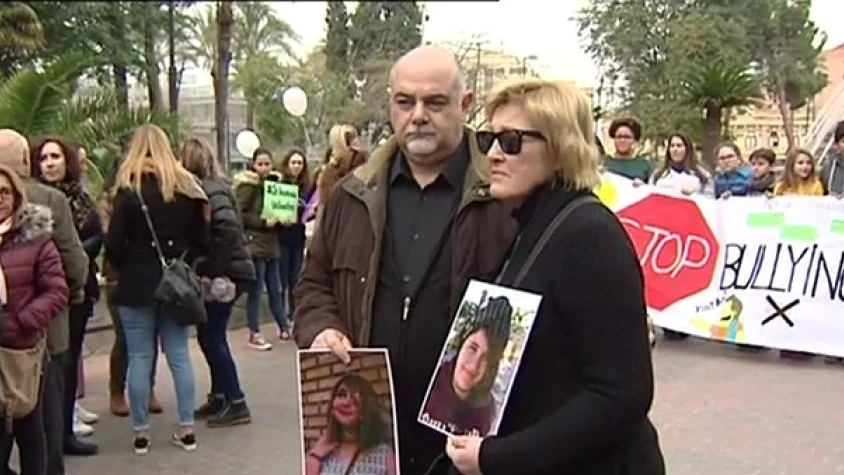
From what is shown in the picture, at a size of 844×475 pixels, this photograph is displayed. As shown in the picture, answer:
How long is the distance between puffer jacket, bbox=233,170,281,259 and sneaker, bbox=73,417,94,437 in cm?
265

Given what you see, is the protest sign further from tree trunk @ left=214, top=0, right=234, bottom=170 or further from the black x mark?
tree trunk @ left=214, top=0, right=234, bottom=170

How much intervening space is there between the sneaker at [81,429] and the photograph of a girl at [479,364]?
453cm

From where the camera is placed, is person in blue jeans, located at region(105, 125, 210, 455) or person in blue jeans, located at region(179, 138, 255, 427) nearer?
person in blue jeans, located at region(105, 125, 210, 455)

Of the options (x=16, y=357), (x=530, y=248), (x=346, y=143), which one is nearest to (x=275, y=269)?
(x=346, y=143)

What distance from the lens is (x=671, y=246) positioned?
924 cm

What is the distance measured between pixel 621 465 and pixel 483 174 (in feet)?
2.94

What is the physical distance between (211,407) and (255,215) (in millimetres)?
2444

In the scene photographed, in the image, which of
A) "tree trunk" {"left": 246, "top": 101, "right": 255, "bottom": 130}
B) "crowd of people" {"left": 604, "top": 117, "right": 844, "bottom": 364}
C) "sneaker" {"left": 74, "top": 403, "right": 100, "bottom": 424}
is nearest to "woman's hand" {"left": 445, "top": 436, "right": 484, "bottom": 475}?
"sneaker" {"left": 74, "top": 403, "right": 100, "bottom": 424}

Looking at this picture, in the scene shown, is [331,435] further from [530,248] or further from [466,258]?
[530,248]

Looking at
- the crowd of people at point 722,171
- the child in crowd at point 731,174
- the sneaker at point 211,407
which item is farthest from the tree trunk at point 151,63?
the sneaker at point 211,407

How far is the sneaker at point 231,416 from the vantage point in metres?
6.58

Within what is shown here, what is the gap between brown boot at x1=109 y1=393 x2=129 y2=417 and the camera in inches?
268

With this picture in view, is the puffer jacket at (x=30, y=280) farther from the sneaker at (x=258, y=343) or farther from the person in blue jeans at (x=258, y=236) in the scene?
the sneaker at (x=258, y=343)

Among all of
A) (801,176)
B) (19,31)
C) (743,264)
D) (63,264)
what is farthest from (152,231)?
(19,31)
